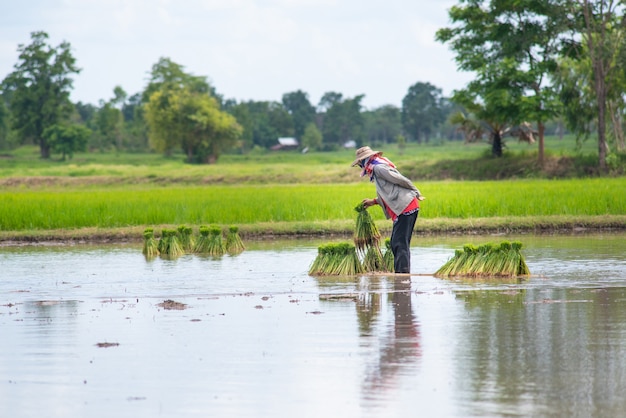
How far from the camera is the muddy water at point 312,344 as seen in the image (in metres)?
6.29

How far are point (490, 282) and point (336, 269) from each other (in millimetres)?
2123

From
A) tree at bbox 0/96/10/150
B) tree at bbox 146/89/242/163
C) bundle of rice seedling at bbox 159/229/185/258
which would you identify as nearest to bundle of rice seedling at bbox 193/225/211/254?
bundle of rice seedling at bbox 159/229/185/258

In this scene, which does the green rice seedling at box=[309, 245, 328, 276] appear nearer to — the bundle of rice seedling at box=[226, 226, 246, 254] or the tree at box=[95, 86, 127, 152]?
the bundle of rice seedling at box=[226, 226, 246, 254]

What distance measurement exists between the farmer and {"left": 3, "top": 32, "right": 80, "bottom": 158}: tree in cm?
7044

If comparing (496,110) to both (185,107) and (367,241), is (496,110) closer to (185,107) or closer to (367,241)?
(367,241)

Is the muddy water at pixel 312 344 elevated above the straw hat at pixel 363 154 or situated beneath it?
situated beneath

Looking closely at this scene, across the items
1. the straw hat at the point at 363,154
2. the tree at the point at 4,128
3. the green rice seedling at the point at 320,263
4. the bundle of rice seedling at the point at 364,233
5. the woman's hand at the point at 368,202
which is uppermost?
the tree at the point at 4,128

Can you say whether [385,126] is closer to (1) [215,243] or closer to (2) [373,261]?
(1) [215,243]

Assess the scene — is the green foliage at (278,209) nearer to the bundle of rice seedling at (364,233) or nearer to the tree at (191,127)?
the bundle of rice seedling at (364,233)

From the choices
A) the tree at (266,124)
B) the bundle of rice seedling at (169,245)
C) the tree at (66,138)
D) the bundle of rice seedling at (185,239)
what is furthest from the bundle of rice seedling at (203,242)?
the tree at (266,124)

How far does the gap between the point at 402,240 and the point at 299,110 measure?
111m

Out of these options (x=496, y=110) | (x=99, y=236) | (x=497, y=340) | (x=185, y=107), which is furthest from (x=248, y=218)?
(x=185, y=107)

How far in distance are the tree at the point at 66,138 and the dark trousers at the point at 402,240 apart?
65526 millimetres

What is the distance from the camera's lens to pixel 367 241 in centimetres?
1276
